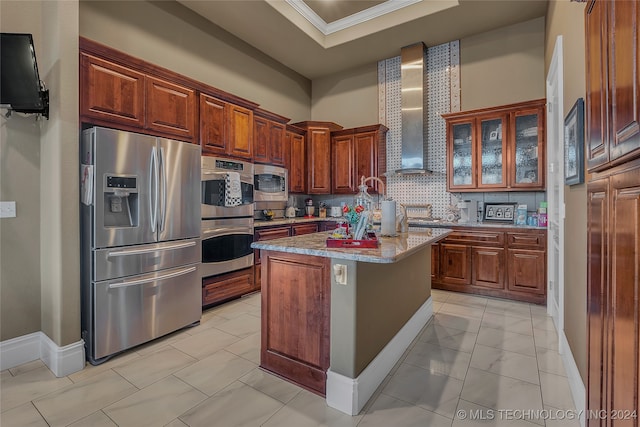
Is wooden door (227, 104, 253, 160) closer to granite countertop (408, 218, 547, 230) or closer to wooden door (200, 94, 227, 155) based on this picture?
wooden door (200, 94, 227, 155)

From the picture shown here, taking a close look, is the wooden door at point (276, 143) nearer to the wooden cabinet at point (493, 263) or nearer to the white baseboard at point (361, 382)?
the wooden cabinet at point (493, 263)

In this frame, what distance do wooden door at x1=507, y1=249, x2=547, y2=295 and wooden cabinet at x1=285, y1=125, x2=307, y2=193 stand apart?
3299mm

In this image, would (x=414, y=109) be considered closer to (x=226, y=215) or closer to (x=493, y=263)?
(x=493, y=263)

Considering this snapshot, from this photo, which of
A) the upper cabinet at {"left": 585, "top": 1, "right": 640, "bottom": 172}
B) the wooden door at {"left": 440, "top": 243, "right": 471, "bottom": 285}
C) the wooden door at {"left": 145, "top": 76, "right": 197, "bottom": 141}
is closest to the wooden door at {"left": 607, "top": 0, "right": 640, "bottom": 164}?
the upper cabinet at {"left": 585, "top": 1, "right": 640, "bottom": 172}

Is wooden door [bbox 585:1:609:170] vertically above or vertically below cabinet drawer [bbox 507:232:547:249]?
above

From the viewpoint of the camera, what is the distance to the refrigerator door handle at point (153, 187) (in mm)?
2707

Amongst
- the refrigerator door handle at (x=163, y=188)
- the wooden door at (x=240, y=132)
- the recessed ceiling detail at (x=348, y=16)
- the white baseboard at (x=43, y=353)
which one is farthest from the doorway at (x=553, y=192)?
the white baseboard at (x=43, y=353)

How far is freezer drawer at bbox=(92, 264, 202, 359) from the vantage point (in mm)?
2408

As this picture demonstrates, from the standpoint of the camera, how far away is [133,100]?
276cm

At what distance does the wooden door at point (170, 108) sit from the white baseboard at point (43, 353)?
6.37 feet

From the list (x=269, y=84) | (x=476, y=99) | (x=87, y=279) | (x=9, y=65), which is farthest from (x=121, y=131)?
(x=476, y=99)

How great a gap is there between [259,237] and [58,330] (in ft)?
7.35

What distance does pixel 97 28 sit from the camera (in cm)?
309

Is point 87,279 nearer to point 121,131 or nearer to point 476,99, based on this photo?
point 121,131
